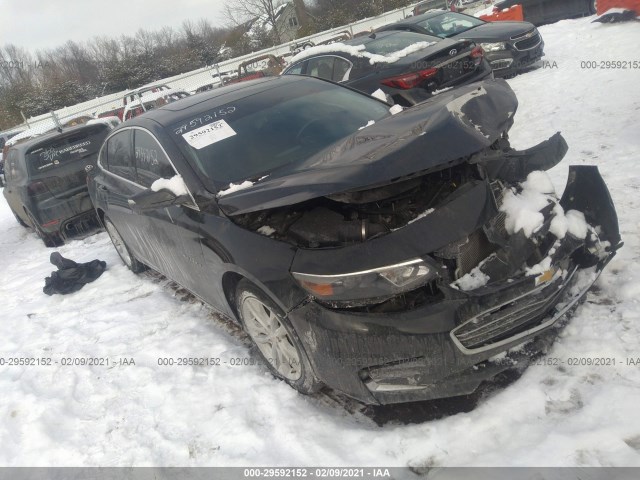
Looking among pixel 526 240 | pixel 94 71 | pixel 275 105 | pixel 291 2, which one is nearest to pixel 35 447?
pixel 275 105

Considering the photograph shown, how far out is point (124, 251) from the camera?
18.1 ft

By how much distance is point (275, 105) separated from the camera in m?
3.67

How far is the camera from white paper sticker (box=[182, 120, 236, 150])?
3.33 m

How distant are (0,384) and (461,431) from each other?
3686 millimetres

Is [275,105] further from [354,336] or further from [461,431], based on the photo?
[461,431]

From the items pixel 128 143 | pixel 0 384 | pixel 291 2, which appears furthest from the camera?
pixel 291 2

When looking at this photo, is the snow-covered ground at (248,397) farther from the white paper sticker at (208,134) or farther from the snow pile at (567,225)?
the white paper sticker at (208,134)

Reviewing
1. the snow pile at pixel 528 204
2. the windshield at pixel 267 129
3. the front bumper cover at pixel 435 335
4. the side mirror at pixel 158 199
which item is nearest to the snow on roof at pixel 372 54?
the windshield at pixel 267 129

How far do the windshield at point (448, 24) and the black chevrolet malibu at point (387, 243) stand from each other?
7051 mm

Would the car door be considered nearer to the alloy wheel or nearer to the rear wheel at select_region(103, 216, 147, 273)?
the alloy wheel

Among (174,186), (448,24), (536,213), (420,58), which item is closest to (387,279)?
(536,213)

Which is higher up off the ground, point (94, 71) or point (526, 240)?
point (94, 71)

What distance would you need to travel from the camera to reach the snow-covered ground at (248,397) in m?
2.23

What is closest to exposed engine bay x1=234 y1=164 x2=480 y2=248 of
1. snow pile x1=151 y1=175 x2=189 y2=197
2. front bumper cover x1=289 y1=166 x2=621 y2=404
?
front bumper cover x1=289 y1=166 x2=621 y2=404
